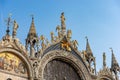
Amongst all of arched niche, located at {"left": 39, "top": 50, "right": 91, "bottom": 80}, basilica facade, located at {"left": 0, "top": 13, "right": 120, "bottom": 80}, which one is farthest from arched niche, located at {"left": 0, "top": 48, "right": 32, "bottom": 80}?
arched niche, located at {"left": 39, "top": 50, "right": 91, "bottom": 80}

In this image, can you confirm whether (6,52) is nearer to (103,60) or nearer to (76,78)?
(76,78)

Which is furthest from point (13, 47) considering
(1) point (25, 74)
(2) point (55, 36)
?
(2) point (55, 36)

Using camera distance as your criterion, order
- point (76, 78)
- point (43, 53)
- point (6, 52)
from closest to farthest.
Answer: point (6, 52) → point (43, 53) → point (76, 78)

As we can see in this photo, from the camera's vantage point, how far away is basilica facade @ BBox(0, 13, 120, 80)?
71.5 feet

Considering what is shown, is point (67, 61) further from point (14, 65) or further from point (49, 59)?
point (14, 65)

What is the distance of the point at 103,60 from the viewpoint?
2775 centimetres

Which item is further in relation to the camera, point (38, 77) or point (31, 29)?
point (31, 29)

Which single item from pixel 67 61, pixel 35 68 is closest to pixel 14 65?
pixel 35 68

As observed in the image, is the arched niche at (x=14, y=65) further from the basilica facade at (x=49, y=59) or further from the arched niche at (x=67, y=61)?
the arched niche at (x=67, y=61)

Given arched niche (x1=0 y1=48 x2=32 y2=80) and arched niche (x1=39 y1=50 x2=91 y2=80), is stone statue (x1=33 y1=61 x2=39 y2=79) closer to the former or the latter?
arched niche (x1=0 y1=48 x2=32 y2=80)

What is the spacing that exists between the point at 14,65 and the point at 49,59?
3114mm

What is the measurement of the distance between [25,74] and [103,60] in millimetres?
8434

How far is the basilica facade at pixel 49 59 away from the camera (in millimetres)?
21781

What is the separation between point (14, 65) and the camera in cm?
2184
